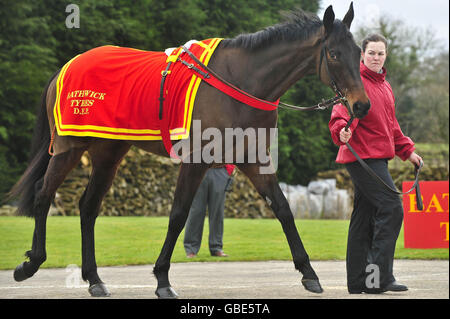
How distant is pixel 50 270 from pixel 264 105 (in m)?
3.75

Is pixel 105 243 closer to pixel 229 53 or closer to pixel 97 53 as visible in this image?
pixel 97 53

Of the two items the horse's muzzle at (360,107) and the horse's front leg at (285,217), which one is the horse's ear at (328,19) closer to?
the horse's muzzle at (360,107)

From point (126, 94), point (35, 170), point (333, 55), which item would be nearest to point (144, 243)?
point (35, 170)

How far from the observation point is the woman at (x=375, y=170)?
16.7ft

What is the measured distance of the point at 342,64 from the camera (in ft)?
15.5

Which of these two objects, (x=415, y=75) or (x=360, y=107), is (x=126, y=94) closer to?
(x=360, y=107)

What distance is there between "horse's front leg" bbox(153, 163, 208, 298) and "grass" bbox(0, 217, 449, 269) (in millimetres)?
3120

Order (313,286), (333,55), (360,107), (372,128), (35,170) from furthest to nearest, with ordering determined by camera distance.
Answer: (35,170)
(372,128)
(313,286)
(333,55)
(360,107)

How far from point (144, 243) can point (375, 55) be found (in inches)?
240

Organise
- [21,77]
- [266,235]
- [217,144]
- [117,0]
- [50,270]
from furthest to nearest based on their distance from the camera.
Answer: [117,0] → [21,77] → [266,235] → [50,270] → [217,144]

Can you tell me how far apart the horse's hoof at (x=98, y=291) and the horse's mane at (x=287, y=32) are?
2195mm

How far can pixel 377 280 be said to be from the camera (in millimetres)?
5148

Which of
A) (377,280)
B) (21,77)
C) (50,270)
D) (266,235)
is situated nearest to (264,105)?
(377,280)

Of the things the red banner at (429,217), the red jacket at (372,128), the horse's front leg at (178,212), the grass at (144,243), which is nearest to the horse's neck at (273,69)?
the red jacket at (372,128)
